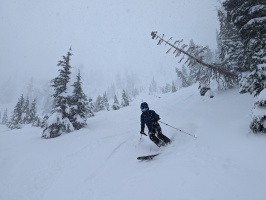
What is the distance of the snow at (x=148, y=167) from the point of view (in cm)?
513

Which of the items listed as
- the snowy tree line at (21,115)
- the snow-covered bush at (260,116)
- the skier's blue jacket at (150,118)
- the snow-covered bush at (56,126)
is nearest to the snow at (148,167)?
the snow-covered bush at (260,116)

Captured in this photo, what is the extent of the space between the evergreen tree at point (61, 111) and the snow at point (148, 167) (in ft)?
9.39

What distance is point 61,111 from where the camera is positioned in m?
17.0

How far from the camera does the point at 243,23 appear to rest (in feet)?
33.4

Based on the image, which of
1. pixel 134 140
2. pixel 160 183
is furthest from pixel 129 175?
pixel 134 140

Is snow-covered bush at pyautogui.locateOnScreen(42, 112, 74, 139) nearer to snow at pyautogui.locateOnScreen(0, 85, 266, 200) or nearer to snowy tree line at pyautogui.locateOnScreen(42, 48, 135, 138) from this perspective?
snowy tree line at pyautogui.locateOnScreen(42, 48, 135, 138)

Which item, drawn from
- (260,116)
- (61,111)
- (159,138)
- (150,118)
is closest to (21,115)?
(61,111)

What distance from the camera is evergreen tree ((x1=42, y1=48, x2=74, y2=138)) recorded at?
16094mm

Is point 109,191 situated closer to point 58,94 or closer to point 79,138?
point 79,138

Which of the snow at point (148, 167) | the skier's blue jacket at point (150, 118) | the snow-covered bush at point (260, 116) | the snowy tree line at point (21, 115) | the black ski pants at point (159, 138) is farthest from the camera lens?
the snowy tree line at point (21, 115)

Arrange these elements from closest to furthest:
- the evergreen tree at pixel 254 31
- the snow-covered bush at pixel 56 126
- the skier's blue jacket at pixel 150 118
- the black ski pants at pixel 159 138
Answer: the evergreen tree at pixel 254 31 < the black ski pants at pixel 159 138 < the skier's blue jacket at pixel 150 118 < the snow-covered bush at pixel 56 126

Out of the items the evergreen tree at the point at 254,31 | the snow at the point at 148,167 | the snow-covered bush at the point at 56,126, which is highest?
the evergreen tree at the point at 254,31

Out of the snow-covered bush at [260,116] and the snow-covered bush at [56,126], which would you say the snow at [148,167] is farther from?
the snow-covered bush at [56,126]

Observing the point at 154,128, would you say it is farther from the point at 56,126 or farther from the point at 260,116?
the point at 56,126
